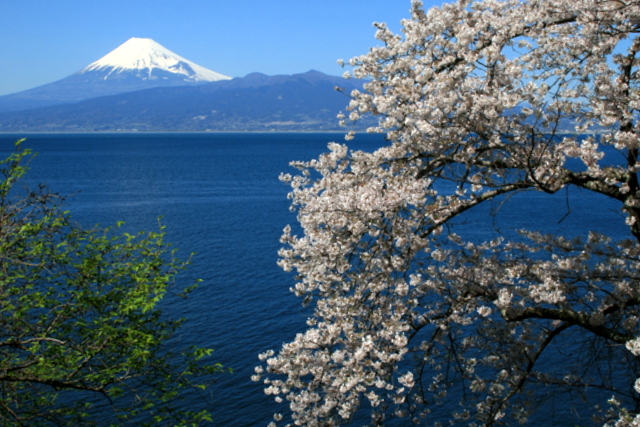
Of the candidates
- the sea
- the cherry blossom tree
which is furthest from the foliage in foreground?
the cherry blossom tree

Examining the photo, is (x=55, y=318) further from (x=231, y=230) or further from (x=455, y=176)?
(x=231, y=230)

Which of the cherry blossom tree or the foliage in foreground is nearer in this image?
the cherry blossom tree

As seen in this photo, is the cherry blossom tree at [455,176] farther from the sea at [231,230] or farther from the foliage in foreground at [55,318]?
the foliage in foreground at [55,318]

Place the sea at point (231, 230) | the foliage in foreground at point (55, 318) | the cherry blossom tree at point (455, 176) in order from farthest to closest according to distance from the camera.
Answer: the sea at point (231, 230) < the foliage in foreground at point (55, 318) < the cherry blossom tree at point (455, 176)

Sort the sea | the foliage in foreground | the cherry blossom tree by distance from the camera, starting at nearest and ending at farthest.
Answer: the cherry blossom tree < the foliage in foreground < the sea

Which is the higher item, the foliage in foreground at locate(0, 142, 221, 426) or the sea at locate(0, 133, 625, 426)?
the foliage in foreground at locate(0, 142, 221, 426)

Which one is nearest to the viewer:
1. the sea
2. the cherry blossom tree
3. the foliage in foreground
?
the cherry blossom tree

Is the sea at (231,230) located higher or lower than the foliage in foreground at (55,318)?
lower

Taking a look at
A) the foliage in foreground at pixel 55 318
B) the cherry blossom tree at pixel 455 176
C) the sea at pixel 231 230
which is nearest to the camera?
the cherry blossom tree at pixel 455 176

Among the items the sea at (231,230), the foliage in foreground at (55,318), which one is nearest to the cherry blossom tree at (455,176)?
the sea at (231,230)

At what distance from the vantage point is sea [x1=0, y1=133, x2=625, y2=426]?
61.7 feet

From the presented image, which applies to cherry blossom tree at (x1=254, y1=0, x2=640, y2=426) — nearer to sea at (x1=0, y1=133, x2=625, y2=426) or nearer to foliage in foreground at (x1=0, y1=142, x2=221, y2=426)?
sea at (x1=0, y1=133, x2=625, y2=426)

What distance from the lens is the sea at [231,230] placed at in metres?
18.8

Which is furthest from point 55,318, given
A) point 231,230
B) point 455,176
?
point 231,230
